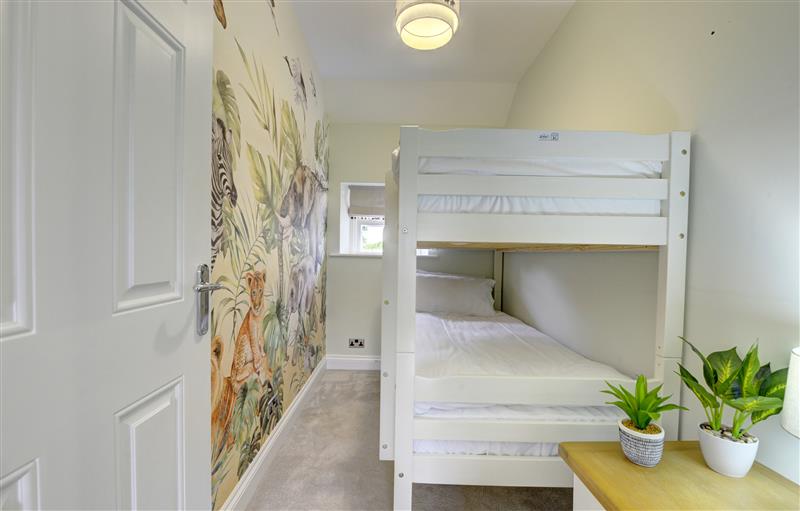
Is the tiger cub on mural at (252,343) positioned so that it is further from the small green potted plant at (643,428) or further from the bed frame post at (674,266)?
the bed frame post at (674,266)

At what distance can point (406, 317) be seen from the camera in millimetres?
1124

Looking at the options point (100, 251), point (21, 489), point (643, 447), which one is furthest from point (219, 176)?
point (643, 447)

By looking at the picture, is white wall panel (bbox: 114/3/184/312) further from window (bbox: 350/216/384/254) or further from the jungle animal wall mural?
window (bbox: 350/216/384/254)

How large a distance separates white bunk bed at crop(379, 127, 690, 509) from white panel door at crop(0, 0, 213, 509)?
621 mm

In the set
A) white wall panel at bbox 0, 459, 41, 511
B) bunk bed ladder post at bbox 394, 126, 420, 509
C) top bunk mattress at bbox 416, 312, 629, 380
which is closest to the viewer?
white wall panel at bbox 0, 459, 41, 511

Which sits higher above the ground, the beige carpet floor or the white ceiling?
the white ceiling

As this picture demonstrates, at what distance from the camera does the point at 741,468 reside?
80cm

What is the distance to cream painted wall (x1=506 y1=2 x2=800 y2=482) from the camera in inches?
32.7

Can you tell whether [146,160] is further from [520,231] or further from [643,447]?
[643,447]

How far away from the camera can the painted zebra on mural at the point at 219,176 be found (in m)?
1.11

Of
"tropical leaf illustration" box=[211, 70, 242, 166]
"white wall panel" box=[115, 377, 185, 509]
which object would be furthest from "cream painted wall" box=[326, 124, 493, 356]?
"white wall panel" box=[115, 377, 185, 509]

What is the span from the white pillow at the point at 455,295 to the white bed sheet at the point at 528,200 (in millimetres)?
1728

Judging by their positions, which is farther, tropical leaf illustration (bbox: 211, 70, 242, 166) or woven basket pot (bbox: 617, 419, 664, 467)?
tropical leaf illustration (bbox: 211, 70, 242, 166)

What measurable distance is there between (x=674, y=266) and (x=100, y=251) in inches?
60.2
